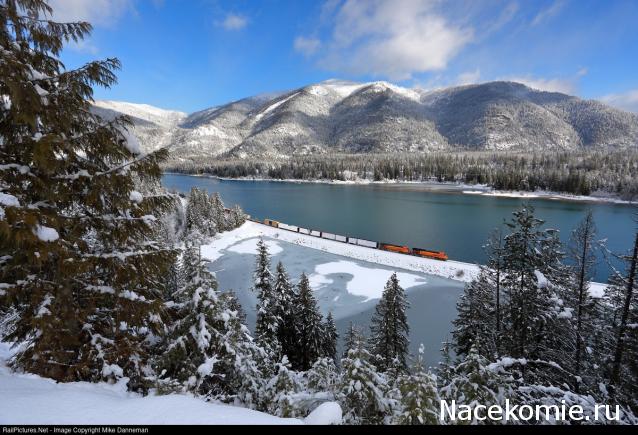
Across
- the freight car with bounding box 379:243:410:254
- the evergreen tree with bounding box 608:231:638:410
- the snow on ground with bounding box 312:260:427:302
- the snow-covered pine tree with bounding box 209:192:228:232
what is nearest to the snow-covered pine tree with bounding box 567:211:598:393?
the evergreen tree with bounding box 608:231:638:410

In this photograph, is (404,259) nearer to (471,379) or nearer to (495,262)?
(495,262)

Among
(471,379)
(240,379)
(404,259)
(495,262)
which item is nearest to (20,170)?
(240,379)

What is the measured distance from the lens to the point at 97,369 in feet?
17.3

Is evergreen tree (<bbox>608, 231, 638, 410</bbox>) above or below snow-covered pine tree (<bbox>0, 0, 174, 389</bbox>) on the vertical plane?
below

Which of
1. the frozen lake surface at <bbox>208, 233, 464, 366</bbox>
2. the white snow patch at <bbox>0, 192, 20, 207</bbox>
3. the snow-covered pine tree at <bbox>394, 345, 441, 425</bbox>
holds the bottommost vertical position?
the frozen lake surface at <bbox>208, 233, 464, 366</bbox>

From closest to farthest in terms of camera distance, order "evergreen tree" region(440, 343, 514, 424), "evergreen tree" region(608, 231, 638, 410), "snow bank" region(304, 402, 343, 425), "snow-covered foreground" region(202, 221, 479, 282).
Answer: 1. "snow bank" region(304, 402, 343, 425)
2. "evergreen tree" region(440, 343, 514, 424)
3. "evergreen tree" region(608, 231, 638, 410)
4. "snow-covered foreground" region(202, 221, 479, 282)

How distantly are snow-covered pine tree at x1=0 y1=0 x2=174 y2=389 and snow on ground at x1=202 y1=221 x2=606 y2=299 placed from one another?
25.0 meters

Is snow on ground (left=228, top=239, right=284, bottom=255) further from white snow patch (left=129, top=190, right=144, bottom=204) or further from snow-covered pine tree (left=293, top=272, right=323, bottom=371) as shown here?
white snow patch (left=129, top=190, right=144, bottom=204)

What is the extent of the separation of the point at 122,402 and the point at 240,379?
4830mm

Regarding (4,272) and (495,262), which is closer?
(4,272)

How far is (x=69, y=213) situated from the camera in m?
5.45

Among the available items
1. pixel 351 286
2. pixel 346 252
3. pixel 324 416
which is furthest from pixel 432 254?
pixel 324 416

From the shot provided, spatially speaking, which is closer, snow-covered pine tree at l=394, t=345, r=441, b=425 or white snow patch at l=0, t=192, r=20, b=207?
white snow patch at l=0, t=192, r=20, b=207

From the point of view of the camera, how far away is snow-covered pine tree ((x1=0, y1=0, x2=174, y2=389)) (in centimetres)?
423
